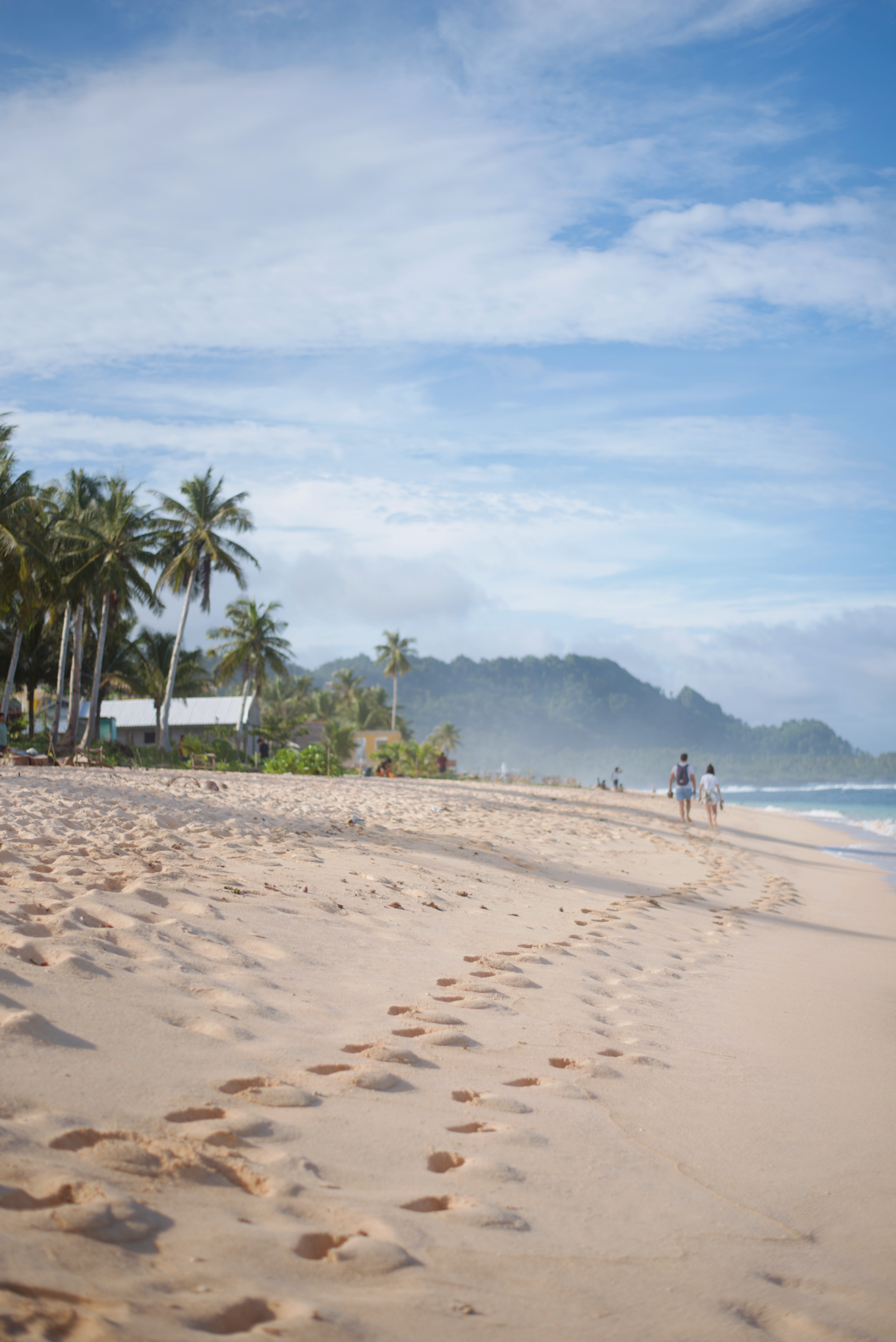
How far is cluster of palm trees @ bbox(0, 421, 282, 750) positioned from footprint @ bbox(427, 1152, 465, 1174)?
70.4ft

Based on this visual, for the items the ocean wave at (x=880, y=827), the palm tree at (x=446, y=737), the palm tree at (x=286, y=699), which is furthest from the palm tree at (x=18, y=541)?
the palm tree at (x=446, y=737)

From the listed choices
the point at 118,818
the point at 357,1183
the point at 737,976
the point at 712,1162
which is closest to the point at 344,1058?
the point at 357,1183

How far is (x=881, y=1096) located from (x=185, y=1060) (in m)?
2.56

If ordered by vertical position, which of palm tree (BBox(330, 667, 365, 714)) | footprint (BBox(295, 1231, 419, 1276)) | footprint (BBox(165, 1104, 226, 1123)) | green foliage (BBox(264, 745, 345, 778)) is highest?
palm tree (BBox(330, 667, 365, 714))

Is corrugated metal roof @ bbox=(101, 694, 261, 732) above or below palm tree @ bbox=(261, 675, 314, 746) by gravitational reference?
below

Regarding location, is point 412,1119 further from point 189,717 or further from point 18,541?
point 189,717

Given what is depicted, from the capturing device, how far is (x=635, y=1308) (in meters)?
1.70

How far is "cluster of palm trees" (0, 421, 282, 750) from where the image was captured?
75.8ft

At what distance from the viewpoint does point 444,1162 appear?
7.07 feet

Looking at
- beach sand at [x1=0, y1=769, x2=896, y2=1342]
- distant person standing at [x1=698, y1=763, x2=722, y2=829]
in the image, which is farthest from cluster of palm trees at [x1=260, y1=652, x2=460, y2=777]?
beach sand at [x1=0, y1=769, x2=896, y2=1342]

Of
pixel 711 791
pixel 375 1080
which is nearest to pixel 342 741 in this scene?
pixel 711 791

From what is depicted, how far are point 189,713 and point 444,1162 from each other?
40844 millimetres

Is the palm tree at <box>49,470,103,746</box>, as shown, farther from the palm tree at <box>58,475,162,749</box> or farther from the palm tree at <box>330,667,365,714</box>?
the palm tree at <box>330,667,365,714</box>

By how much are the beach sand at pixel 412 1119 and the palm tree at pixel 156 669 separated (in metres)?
34.4
